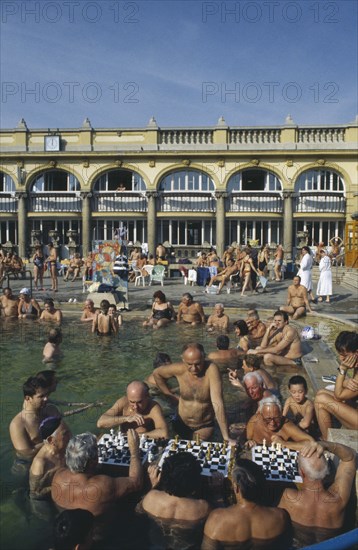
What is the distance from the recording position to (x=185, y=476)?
154 inches

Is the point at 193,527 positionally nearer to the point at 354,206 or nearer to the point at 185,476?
the point at 185,476

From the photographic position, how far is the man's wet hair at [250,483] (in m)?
3.69

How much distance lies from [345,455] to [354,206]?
26.6 m

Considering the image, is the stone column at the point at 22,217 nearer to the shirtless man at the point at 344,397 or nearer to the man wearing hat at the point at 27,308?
the man wearing hat at the point at 27,308

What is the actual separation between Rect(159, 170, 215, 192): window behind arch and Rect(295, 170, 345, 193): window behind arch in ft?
17.4

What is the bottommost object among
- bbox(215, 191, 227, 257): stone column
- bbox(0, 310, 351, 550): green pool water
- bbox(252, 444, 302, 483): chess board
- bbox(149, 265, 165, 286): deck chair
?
bbox(0, 310, 351, 550): green pool water

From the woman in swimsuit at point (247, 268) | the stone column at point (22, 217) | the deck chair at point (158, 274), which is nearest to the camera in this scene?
the woman in swimsuit at point (247, 268)

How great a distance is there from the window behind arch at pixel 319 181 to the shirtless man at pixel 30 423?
26399mm

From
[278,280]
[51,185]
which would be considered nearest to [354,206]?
[278,280]

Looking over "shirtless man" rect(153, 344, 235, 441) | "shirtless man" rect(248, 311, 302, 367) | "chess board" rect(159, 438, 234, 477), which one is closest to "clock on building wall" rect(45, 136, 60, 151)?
"shirtless man" rect(248, 311, 302, 367)

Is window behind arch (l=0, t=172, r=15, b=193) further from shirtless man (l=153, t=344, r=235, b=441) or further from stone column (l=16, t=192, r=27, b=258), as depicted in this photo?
shirtless man (l=153, t=344, r=235, b=441)

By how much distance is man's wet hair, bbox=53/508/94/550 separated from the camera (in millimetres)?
3215

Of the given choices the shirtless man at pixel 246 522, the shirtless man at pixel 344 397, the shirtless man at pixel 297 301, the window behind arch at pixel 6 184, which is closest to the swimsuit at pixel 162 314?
the shirtless man at pixel 297 301

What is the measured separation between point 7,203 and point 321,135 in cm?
1986
